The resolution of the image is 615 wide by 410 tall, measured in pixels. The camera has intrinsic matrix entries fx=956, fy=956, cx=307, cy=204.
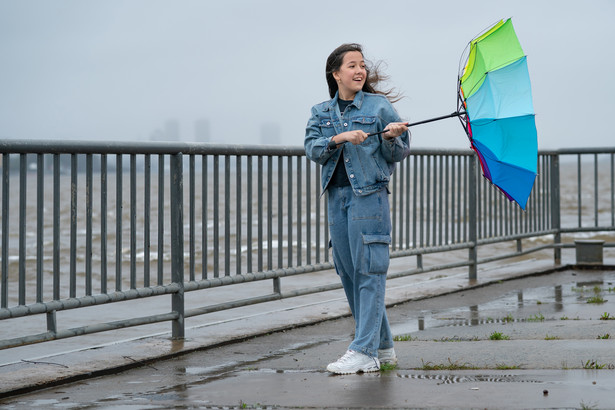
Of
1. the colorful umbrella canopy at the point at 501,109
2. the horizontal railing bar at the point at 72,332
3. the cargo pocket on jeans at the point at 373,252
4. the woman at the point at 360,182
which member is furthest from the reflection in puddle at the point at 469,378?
the horizontal railing bar at the point at 72,332

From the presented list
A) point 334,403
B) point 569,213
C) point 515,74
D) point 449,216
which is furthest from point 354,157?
point 569,213

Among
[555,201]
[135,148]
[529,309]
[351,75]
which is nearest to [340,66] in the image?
[351,75]

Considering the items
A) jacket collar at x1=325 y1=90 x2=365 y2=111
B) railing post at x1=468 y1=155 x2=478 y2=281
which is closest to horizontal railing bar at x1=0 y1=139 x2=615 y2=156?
jacket collar at x1=325 y1=90 x2=365 y2=111

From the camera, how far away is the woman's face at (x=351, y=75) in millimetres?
5316

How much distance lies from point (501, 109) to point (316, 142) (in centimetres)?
103

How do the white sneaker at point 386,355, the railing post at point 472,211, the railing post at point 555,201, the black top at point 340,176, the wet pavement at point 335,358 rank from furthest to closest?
1. the railing post at point 555,201
2. the railing post at point 472,211
3. the white sneaker at point 386,355
4. the black top at point 340,176
5. the wet pavement at point 335,358

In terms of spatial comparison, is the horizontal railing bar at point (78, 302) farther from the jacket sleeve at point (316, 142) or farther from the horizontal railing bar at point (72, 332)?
the jacket sleeve at point (316, 142)

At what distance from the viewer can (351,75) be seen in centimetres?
531

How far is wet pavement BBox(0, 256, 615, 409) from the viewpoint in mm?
4590

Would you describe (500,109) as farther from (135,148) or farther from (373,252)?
(135,148)

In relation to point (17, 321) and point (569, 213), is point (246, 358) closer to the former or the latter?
point (17, 321)

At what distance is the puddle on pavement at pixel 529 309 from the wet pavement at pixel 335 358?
0.02 m

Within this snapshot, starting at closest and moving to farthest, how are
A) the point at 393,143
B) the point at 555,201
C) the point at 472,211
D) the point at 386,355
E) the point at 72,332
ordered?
the point at 393,143 → the point at 386,355 → the point at 72,332 → the point at 472,211 → the point at 555,201

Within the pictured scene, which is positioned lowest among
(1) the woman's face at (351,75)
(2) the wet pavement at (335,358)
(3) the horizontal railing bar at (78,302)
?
(2) the wet pavement at (335,358)
